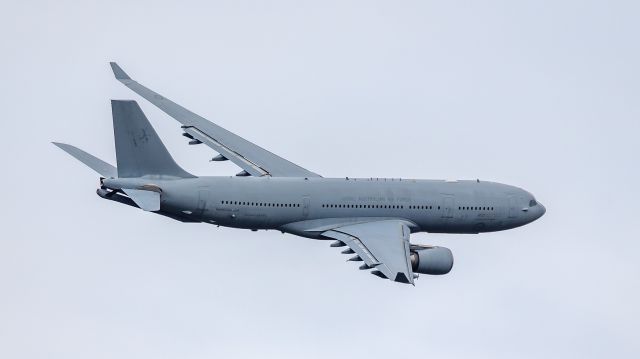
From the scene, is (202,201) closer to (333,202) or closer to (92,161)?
(92,161)

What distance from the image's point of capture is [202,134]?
489 ft

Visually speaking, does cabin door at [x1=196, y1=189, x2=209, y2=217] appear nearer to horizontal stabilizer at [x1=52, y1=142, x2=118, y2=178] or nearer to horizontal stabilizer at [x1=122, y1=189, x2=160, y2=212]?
horizontal stabilizer at [x1=122, y1=189, x2=160, y2=212]

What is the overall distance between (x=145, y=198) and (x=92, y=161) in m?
8.13

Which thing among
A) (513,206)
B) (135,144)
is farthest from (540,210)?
(135,144)

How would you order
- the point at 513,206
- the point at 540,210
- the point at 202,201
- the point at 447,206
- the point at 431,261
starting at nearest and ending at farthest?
the point at 431,261, the point at 202,201, the point at 447,206, the point at 513,206, the point at 540,210

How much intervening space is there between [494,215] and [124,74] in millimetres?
36156

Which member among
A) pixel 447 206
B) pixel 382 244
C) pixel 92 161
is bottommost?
pixel 382 244

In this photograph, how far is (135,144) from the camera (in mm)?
134000

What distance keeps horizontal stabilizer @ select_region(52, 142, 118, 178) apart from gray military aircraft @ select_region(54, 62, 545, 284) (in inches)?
3.1

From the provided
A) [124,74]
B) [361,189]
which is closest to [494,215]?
[361,189]

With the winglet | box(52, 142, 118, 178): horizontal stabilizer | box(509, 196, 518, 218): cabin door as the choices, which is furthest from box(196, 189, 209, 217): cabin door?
box(509, 196, 518, 218): cabin door

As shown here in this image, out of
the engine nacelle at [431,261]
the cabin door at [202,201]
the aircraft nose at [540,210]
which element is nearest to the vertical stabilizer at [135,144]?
the cabin door at [202,201]

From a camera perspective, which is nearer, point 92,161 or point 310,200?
point 310,200

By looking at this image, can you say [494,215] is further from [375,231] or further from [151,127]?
[151,127]
